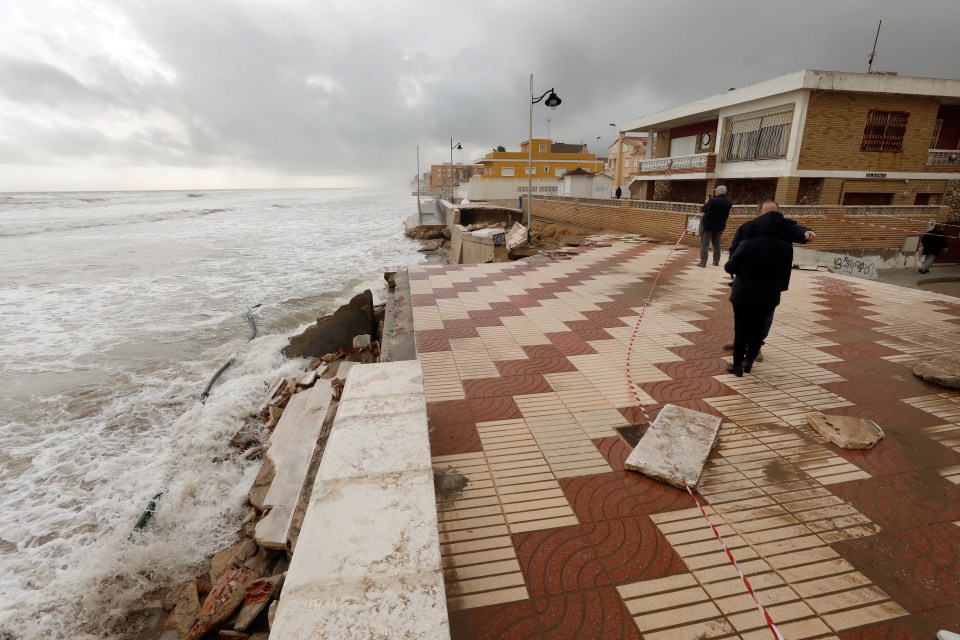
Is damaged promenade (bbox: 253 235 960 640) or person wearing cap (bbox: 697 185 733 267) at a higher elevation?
person wearing cap (bbox: 697 185 733 267)

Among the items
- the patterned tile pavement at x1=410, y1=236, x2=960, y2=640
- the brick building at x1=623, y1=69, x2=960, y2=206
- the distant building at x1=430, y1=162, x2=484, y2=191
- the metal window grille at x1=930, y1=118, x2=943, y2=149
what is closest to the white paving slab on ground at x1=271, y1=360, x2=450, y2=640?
the patterned tile pavement at x1=410, y1=236, x2=960, y2=640

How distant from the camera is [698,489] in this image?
2.87 metres

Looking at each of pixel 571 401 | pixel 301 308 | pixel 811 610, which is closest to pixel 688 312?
pixel 571 401

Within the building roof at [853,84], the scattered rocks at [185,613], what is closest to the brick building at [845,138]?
the building roof at [853,84]

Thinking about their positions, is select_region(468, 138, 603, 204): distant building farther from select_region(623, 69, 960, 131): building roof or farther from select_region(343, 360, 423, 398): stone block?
select_region(343, 360, 423, 398): stone block

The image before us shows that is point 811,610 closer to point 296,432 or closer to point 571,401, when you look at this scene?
point 571,401

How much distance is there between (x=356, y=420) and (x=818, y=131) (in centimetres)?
2044

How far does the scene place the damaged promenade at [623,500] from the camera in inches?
73.7

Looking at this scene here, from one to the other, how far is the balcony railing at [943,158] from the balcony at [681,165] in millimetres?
7516

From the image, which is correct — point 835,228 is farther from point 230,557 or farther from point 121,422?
point 121,422

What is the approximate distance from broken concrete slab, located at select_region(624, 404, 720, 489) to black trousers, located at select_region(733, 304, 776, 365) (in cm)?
116

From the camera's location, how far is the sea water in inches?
140

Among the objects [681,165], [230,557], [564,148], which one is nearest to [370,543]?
[230,557]

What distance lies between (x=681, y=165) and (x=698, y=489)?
22.5 metres
